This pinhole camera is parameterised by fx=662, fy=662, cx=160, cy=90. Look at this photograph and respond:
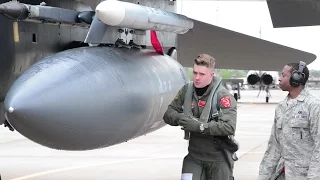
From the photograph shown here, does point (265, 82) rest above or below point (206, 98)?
below

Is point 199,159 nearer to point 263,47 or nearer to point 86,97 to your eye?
point 86,97

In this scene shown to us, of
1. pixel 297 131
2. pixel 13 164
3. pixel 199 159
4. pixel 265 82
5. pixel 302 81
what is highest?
pixel 302 81

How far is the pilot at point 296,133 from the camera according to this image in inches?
184

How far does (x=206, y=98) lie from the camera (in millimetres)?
5059

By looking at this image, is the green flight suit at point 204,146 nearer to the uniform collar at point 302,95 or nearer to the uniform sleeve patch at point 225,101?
the uniform sleeve patch at point 225,101

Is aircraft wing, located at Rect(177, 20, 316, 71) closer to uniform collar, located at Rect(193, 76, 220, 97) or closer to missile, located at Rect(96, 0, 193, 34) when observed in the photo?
missile, located at Rect(96, 0, 193, 34)

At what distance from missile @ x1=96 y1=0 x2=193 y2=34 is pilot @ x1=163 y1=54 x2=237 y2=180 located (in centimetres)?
90

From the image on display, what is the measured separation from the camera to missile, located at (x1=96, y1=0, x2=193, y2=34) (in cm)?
550

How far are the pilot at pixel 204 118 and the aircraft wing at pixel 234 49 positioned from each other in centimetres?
395

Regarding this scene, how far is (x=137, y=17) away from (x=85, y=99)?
3.36ft

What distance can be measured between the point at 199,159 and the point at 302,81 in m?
0.99

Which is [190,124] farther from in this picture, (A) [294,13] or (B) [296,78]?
(A) [294,13]

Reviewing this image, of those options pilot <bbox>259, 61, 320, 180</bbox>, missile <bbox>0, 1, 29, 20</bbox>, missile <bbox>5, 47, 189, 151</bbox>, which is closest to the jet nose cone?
missile <bbox>5, 47, 189, 151</bbox>

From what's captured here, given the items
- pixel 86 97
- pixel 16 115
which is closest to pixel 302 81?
pixel 86 97
